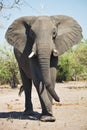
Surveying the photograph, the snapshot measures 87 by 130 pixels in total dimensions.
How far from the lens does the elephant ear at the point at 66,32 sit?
13573 millimetres

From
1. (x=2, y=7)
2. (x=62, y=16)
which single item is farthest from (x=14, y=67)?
(x=62, y=16)

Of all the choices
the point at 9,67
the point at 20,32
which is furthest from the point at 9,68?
the point at 20,32

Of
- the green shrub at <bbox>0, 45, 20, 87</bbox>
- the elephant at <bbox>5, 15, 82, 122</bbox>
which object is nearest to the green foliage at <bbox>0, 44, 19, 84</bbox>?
the green shrub at <bbox>0, 45, 20, 87</bbox>

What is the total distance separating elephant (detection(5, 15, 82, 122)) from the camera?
485 inches

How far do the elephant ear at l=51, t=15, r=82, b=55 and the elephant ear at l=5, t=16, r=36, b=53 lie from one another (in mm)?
855

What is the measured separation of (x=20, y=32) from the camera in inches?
556

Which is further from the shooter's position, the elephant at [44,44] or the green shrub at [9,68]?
the green shrub at [9,68]

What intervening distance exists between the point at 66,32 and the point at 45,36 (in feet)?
5.50

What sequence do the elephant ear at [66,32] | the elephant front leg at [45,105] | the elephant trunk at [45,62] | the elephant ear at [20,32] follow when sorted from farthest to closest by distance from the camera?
the elephant ear at [20,32] → the elephant ear at [66,32] → the elephant front leg at [45,105] → the elephant trunk at [45,62]

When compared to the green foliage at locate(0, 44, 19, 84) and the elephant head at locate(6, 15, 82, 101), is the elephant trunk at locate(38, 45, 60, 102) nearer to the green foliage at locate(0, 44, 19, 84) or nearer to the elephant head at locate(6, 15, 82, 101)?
the elephant head at locate(6, 15, 82, 101)

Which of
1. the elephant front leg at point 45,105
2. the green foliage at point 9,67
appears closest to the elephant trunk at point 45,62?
the elephant front leg at point 45,105

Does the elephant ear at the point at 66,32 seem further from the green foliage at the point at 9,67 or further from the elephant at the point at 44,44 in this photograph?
the green foliage at the point at 9,67

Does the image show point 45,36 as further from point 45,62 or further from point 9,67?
point 9,67

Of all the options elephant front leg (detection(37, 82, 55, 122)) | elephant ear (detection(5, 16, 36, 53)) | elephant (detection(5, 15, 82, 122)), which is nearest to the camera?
elephant (detection(5, 15, 82, 122))
